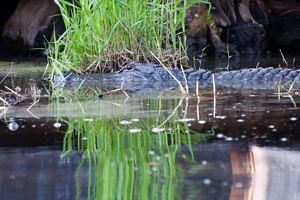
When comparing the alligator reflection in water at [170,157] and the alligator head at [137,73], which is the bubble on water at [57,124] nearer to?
the alligator reflection in water at [170,157]

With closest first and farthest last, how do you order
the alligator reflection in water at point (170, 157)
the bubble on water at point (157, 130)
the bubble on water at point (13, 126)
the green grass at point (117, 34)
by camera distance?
the alligator reflection in water at point (170, 157), the bubble on water at point (157, 130), the bubble on water at point (13, 126), the green grass at point (117, 34)

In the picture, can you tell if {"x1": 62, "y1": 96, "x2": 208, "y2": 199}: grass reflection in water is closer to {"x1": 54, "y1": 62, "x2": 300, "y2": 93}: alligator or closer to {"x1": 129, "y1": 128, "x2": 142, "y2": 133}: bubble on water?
{"x1": 129, "y1": 128, "x2": 142, "y2": 133}: bubble on water

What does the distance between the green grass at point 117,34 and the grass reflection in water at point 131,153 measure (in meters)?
1.66

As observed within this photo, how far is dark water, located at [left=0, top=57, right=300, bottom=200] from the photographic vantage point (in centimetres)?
129

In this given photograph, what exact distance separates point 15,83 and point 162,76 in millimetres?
931

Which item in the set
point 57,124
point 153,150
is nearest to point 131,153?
point 153,150

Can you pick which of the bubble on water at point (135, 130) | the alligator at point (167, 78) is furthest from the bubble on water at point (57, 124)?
the alligator at point (167, 78)

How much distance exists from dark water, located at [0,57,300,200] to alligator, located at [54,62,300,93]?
974 millimetres

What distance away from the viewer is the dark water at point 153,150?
1.29 meters

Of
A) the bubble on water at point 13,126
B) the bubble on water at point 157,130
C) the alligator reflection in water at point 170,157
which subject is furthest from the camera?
the bubble on water at point 13,126

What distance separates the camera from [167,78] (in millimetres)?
4023

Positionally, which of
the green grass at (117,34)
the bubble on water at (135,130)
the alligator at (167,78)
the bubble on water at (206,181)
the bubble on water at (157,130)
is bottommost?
the bubble on water at (206,181)

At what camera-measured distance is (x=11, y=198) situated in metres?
1.23

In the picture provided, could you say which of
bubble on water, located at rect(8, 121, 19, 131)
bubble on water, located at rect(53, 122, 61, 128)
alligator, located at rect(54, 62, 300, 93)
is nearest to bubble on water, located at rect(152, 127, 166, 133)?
bubble on water, located at rect(53, 122, 61, 128)
